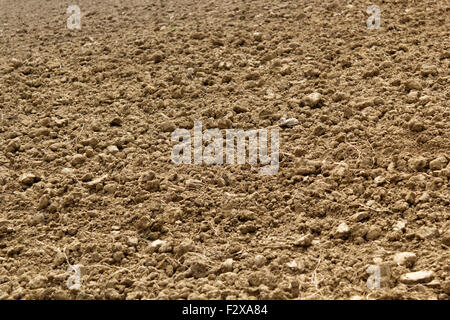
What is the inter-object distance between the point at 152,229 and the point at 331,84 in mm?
1391

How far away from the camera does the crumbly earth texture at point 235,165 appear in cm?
220

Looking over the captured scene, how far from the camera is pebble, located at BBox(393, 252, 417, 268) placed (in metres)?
2.12

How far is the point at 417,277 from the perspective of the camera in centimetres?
204

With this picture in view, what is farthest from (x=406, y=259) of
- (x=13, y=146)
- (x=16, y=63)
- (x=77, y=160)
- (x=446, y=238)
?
(x=16, y=63)

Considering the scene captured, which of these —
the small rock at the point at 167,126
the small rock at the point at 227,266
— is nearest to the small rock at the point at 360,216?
the small rock at the point at 227,266

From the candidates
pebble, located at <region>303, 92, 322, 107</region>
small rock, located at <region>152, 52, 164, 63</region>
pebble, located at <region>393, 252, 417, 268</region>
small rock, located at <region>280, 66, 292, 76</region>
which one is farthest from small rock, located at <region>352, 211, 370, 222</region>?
small rock, located at <region>152, 52, 164, 63</region>

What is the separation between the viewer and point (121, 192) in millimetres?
2660

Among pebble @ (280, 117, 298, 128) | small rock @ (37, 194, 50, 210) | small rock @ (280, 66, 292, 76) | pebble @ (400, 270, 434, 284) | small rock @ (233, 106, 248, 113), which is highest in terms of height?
small rock @ (280, 66, 292, 76)

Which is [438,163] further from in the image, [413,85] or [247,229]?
[247,229]

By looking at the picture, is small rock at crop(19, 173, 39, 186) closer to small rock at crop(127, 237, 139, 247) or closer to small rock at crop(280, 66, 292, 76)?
small rock at crop(127, 237, 139, 247)

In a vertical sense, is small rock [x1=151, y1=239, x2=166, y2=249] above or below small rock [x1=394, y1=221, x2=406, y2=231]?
below
